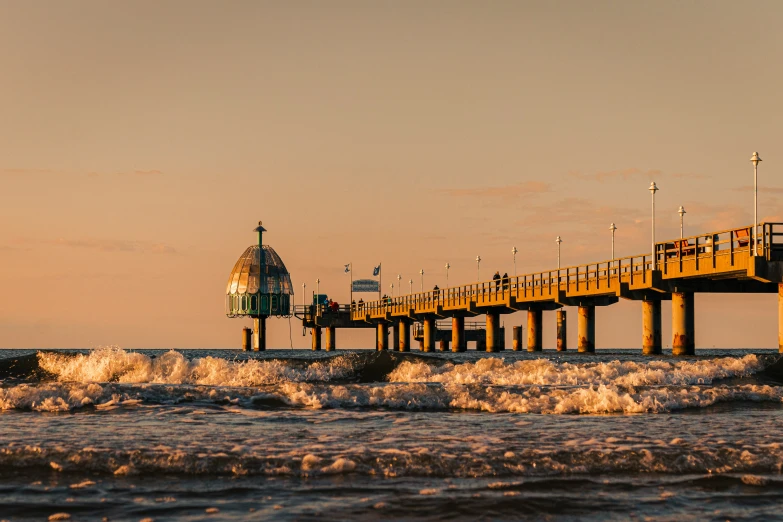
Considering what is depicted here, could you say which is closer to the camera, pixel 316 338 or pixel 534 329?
pixel 534 329

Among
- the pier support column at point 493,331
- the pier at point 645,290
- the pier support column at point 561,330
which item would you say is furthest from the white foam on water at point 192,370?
the pier support column at point 493,331

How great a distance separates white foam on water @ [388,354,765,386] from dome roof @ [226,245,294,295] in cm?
8011

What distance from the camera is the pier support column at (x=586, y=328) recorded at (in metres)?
51.3

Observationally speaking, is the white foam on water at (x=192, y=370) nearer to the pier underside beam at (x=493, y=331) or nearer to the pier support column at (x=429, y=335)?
the pier underside beam at (x=493, y=331)

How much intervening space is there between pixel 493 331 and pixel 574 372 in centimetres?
4250

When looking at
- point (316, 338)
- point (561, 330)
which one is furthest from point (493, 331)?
point (316, 338)

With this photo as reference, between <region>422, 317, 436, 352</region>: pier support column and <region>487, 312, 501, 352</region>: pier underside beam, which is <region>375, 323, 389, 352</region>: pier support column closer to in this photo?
<region>422, 317, 436, 352</region>: pier support column

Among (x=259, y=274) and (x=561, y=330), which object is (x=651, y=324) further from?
(x=259, y=274)

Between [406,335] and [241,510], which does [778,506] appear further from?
[406,335]

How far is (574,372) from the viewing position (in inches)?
941

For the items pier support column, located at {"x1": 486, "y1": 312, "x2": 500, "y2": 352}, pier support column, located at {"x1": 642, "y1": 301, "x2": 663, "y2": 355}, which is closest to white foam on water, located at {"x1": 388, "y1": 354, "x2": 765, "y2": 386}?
pier support column, located at {"x1": 642, "y1": 301, "x2": 663, "y2": 355}

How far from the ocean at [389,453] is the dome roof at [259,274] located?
288 feet

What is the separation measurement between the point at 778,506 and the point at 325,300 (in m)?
99.6

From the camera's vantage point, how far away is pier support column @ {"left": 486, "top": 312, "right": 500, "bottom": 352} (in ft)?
216
